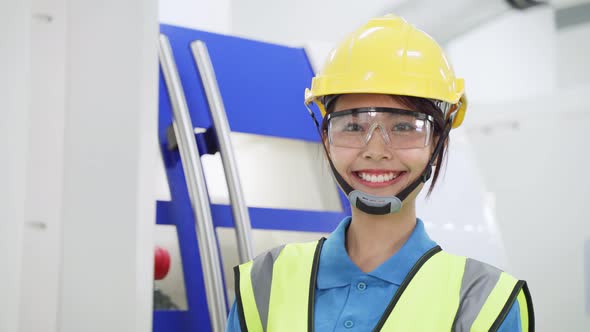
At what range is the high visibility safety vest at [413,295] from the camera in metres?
1.10

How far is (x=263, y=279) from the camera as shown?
126cm

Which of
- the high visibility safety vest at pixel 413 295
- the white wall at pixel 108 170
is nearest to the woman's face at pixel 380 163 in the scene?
the high visibility safety vest at pixel 413 295

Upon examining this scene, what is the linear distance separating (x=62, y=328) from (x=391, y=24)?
76 cm

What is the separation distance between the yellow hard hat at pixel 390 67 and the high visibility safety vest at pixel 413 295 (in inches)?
10.4

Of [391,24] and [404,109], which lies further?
[391,24]

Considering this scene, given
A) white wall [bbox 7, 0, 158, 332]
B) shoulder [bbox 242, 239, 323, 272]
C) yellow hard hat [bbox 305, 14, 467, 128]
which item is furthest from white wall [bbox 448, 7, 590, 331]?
white wall [bbox 7, 0, 158, 332]

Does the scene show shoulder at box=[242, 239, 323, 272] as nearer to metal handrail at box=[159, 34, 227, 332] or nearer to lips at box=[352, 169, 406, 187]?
lips at box=[352, 169, 406, 187]

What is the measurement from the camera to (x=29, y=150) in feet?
3.89

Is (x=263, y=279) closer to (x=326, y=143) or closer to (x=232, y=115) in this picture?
(x=326, y=143)

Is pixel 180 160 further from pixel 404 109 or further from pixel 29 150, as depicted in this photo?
pixel 404 109

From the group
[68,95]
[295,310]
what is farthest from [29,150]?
[295,310]

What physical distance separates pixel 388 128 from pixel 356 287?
259 mm

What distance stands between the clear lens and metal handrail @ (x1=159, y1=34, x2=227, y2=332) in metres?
0.52

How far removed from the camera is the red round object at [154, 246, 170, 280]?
1694mm
